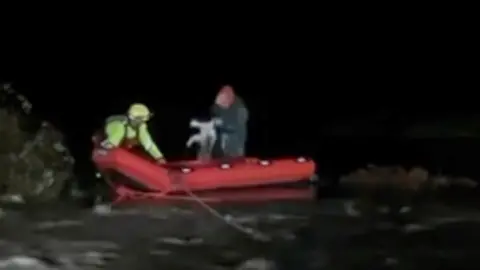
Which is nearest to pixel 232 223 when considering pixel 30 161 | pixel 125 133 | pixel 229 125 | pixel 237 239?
pixel 237 239

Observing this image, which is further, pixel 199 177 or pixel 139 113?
pixel 139 113

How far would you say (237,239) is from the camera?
15.0 m

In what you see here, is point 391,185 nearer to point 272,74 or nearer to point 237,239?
point 237,239

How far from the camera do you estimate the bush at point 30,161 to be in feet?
58.8

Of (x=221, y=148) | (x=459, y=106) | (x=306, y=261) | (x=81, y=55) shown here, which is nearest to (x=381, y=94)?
(x=459, y=106)

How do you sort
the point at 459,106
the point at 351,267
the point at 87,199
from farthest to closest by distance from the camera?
the point at 459,106 < the point at 87,199 < the point at 351,267

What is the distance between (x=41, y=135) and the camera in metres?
18.7

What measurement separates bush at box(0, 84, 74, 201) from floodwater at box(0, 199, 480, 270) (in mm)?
1061

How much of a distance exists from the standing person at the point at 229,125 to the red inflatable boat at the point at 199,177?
2.10ft

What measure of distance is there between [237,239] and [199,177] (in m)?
2.40

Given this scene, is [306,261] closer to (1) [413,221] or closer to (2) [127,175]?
(1) [413,221]

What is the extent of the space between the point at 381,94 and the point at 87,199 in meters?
16.2

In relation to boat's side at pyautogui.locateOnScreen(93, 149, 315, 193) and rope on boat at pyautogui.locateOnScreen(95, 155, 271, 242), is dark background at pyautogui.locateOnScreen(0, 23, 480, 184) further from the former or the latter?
rope on boat at pyautogui.locateOnScreen(95, 155, 271, 242)

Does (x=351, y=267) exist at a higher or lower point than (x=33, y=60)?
lower
